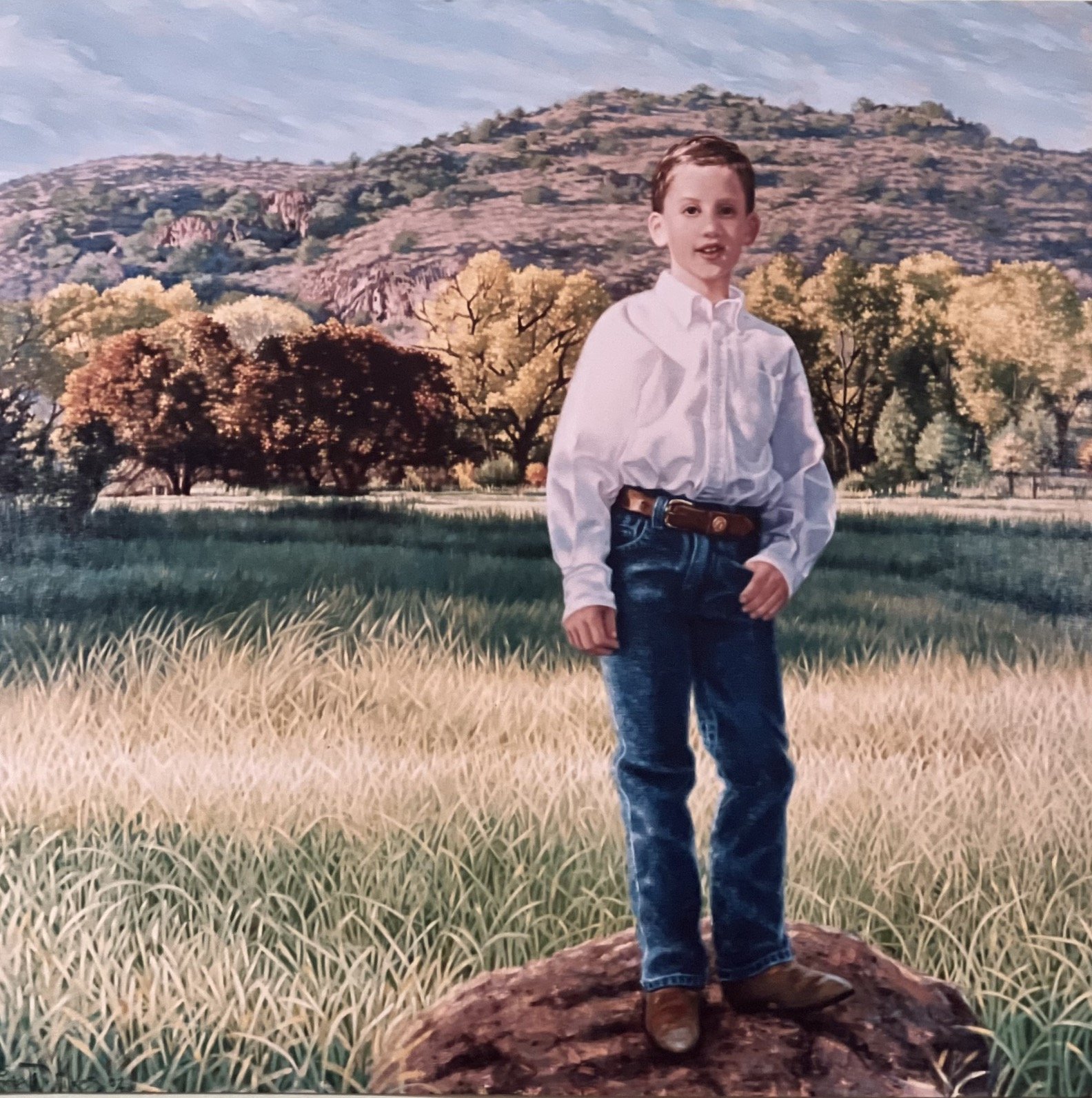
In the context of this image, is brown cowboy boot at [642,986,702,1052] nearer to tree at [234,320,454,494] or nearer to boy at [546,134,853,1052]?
boy at [546,134,853,1052]

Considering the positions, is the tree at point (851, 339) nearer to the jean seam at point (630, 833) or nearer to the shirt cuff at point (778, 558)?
the shirt cuff at point (778, 558)

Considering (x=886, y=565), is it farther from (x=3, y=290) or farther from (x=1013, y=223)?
(x=3, y=290)

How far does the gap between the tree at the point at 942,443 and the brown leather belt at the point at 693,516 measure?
618mm

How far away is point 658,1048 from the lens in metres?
1.79

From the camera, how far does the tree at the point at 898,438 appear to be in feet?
6.91

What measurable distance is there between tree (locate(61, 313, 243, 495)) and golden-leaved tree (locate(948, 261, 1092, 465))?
156 centimetres

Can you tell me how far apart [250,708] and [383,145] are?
1205 millimetres

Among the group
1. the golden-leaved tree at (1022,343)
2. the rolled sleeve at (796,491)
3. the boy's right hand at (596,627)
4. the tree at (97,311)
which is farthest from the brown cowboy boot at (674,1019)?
the tree at (97,311)

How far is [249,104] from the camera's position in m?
2.17

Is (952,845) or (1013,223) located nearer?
(952,845)

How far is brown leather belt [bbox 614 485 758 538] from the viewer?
1.72 metres

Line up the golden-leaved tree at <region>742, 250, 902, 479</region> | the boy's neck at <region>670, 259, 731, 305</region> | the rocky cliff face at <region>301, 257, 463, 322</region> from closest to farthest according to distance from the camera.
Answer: the boy's neck at <region>670, 259, 731, 305</region> → the golden-leaved tree at <region>742, 250, 902, 479</region> → the rocky cliff face at <region>301, 257, 463, 322</region>

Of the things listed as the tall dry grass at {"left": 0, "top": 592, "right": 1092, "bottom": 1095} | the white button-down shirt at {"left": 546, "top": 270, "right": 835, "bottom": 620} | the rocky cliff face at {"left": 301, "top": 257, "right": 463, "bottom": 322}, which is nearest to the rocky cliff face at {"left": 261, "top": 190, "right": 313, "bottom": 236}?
the rocky cliff face at {"left": 301, "top": 257, "right": 463, "bottom": 322}

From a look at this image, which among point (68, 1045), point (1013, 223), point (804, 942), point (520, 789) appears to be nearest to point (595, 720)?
point (520, 789)
